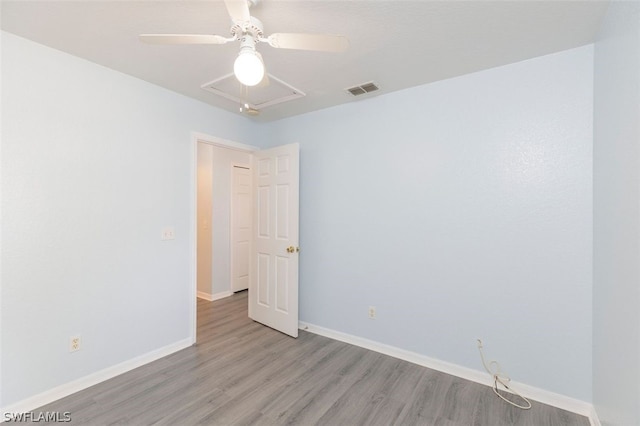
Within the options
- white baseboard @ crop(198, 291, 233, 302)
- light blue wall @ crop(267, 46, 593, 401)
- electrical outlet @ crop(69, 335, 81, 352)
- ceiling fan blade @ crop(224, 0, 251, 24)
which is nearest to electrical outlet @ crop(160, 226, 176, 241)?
electrical outlet @ crop(69, 335, 81, 352)

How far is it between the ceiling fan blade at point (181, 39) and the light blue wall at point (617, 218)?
1.89 m

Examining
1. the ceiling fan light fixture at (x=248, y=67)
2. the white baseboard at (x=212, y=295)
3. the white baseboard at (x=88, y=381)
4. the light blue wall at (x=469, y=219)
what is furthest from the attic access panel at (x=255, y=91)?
the white baseboard at (x=212, y=295)

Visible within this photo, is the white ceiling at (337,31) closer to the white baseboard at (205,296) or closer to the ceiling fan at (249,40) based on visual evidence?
the ceiling fan at (249,40)

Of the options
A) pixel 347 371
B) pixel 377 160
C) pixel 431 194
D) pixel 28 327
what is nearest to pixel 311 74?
pixel 377 160

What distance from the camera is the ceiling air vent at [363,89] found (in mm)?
2557

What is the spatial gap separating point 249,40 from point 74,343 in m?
2.50

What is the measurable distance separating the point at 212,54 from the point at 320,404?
2684 mm

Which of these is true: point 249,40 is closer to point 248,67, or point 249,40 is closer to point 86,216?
point 248,67

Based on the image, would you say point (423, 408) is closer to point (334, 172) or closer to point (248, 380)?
point (248, 380)

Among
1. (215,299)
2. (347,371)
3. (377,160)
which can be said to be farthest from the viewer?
(215,299)

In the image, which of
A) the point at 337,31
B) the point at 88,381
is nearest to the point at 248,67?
the point at 337,31

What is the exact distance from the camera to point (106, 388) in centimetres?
217

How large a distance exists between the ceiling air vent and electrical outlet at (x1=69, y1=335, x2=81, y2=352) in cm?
306

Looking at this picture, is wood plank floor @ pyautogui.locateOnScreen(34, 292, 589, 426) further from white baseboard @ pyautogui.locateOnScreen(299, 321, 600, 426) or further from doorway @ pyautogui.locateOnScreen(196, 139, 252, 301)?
doorway @ pyautogui.locateOnScreen(196, 139, 252, 301)
